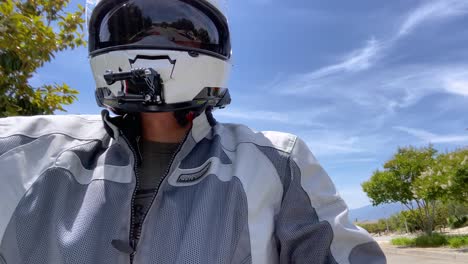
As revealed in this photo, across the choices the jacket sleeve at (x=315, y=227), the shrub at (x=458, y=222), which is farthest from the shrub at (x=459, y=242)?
the jacket sleeve at (x=315, y=227)

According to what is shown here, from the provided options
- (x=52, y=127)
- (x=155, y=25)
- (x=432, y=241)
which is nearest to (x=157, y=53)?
(x=155, y=25)

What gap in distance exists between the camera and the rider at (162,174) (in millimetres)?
1226

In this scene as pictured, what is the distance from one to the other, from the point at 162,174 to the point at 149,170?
0.05 metres

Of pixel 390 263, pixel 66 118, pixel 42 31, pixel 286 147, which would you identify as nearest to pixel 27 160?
pixel 66 118

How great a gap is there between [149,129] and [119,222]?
1.30 feet

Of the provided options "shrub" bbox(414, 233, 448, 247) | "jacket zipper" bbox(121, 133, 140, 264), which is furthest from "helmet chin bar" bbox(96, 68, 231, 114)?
"shrub" bbox(414, 233, 448, 247)

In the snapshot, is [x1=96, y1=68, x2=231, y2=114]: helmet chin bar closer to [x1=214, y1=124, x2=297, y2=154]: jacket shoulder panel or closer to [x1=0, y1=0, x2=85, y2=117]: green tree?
[x1=214, y1=124, x2=297, y2=154]: jacket shoulder panel

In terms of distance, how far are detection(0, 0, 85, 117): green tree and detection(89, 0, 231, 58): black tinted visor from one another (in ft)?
7.84

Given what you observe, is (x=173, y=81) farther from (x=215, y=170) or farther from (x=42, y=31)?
(x=42, y=31)

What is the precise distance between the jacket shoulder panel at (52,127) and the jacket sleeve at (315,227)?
64 cm

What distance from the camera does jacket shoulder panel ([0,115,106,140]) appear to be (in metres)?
1.42

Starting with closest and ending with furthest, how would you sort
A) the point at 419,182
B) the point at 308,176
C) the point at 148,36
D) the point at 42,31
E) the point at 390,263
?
the point at 308,176 → the point at 148,36 → the point at 42,31 → the point at 390,263 → the point at 419,182

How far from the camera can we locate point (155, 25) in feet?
4.91

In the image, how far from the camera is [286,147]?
1412 mm
